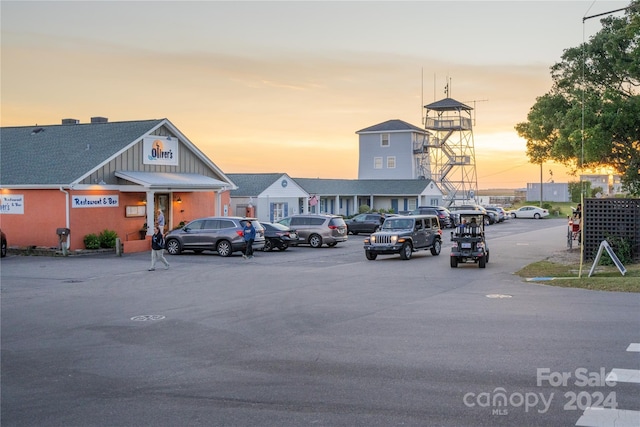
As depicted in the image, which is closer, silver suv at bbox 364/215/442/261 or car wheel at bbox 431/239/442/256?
silver suv at bbox 364/215/442/261

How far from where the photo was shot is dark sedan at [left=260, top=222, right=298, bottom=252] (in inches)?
1350

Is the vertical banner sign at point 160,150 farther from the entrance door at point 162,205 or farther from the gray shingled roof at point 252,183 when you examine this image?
the gray shingled roof at point 252,183

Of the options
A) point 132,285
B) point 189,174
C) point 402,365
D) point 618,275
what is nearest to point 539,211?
point 189,174

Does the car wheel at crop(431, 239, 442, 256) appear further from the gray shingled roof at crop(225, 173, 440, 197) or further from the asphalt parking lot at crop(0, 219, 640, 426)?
the gray shingled roof at crop(225, 173, 440, 197)

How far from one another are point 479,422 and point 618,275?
15487mm

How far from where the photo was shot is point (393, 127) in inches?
2960

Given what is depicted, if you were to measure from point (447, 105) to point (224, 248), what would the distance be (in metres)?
46.1

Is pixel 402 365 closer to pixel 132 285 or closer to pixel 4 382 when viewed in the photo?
pixel 4 382

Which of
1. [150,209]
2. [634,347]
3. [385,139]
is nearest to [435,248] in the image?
[150,209]

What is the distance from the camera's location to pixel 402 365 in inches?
393

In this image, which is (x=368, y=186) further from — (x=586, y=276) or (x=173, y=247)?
(x=586, y=276)

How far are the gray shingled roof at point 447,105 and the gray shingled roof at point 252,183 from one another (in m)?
24.2

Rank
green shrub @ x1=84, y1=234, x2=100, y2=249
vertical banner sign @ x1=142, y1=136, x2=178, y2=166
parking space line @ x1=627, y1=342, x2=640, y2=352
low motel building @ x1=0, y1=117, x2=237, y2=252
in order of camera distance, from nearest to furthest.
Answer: parking space line @ x1=627, y1=342, x2=640, y2=352
green shrub @ x1=84, y1=234, x2=100, y2=249
low motel building @ x1=0, y1=117, x2=237, y2=252
vertical banner sign @ x1=142, y1=136, x2=178, y2=166

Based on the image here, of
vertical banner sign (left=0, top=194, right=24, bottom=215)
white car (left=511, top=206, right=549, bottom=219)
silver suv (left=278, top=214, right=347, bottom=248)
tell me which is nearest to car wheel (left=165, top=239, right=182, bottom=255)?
silver suv (left=278, top=214, right=347, bottom=248)
